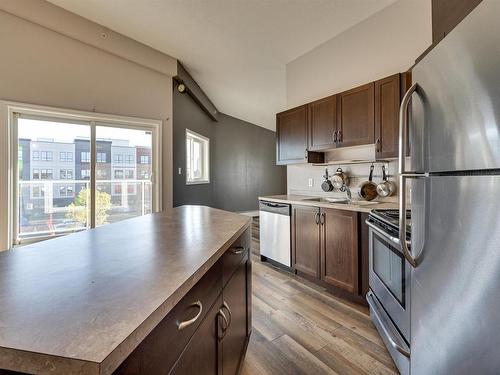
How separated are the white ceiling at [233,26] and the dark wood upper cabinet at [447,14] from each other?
1.22 meters

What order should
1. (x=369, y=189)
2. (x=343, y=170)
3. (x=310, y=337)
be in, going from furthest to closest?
(x=343, y=170), (x=369, y=189), (x=310, y=337)

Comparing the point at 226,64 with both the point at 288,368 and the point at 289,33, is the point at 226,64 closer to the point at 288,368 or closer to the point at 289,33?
the point at 289,33

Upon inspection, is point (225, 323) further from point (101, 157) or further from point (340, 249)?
point (101, 157)

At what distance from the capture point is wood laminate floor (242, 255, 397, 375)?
1543mm

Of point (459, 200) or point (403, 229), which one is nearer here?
point (459, 200)

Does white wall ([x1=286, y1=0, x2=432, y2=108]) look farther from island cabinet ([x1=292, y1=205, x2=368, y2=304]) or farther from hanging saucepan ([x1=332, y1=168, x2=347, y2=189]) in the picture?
island cabinet ([x1=292, y1=205, x2=368, y2=304])

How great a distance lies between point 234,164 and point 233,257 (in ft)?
18.4

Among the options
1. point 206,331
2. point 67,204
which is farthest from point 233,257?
point 67,204

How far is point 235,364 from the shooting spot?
126 cm

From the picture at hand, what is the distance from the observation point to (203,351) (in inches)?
31.4

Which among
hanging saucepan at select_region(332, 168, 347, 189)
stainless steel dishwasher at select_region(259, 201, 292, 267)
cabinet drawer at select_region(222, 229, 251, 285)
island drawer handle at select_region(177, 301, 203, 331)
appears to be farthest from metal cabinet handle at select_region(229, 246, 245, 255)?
hanging saucepan at select_region(332, 168, 347, 189)

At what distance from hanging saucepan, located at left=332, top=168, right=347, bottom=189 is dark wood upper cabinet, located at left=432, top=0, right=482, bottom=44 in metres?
1.58

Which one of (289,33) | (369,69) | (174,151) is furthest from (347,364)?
(174,151)

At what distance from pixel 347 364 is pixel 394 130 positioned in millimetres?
1812
